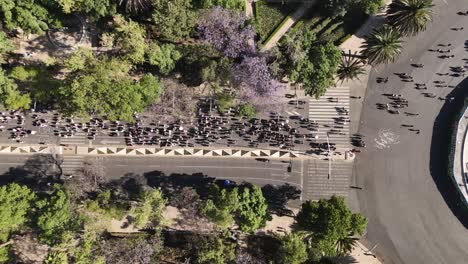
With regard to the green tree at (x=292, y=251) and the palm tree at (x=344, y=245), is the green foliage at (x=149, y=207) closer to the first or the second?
the green tree at (x=292, y=251)

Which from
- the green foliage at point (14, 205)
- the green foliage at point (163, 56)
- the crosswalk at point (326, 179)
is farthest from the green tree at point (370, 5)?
the green foliage at point (14, 205)

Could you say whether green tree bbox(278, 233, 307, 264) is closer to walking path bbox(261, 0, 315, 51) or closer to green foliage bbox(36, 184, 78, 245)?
walking path bbox(261, 0, 315, 51)

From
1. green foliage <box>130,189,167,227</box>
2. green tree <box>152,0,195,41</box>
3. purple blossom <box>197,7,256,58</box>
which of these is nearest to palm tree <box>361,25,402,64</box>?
purple blossom <box>197,7,256,58</box>

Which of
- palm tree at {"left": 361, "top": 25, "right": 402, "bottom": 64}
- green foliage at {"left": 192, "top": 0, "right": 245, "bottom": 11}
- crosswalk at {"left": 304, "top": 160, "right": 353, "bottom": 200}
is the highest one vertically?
green foliage at {"left": 192, "top": 0, "right": 245, "bottom": 11}

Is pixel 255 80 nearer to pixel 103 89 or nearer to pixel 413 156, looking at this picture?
pixel 103 89

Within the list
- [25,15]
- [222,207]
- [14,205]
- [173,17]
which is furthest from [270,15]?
[14,205]

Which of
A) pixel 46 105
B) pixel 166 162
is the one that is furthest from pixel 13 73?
pixel 166 162
